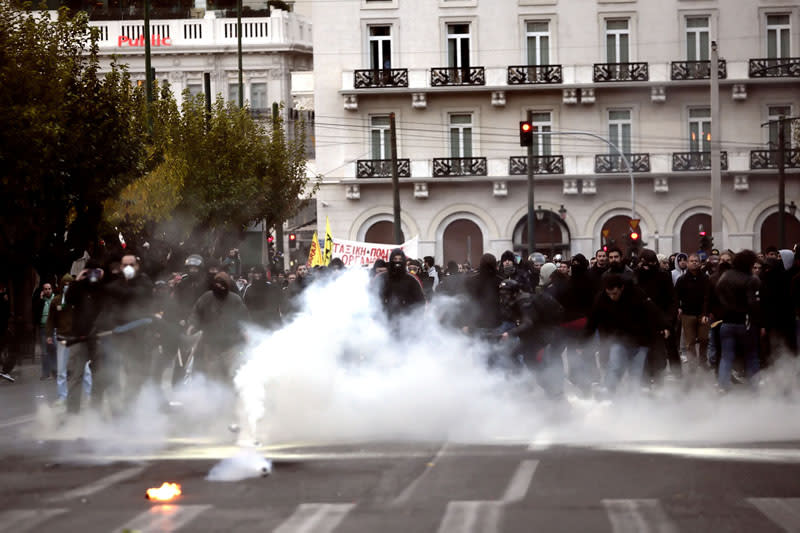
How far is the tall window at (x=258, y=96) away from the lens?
64.1m

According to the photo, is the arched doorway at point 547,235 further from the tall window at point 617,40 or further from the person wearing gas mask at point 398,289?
the person wearing gas mask at point 398,289

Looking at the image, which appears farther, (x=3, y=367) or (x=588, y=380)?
(x=3, y=367)

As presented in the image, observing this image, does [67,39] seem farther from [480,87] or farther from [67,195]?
[480,87]

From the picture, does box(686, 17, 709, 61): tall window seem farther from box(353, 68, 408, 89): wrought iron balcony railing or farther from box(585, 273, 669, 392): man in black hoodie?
box(585, 273, 669, 392): man in black hoodie

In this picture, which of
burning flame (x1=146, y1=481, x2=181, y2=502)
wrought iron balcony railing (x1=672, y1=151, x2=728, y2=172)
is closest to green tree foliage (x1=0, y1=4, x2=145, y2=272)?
burning flame (x1=146, y1=481, x2=181, y2=502)

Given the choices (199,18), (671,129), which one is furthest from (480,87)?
(199,18)

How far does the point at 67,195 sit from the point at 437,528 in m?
22.4

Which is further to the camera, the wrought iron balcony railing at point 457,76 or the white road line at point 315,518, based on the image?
the wrought iron balcony railing at point 457,76

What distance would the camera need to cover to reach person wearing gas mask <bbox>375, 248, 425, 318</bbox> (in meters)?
15.5

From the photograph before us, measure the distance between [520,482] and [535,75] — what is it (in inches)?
1593

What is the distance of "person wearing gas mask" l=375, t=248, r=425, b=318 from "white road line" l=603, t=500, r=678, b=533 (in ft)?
22.7

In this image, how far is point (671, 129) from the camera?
163 feet

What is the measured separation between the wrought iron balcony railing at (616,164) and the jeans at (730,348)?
3373cm

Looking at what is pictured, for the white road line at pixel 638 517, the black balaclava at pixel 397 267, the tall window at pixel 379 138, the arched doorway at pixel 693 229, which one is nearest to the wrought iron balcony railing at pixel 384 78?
the tall window at pixel 379 138
